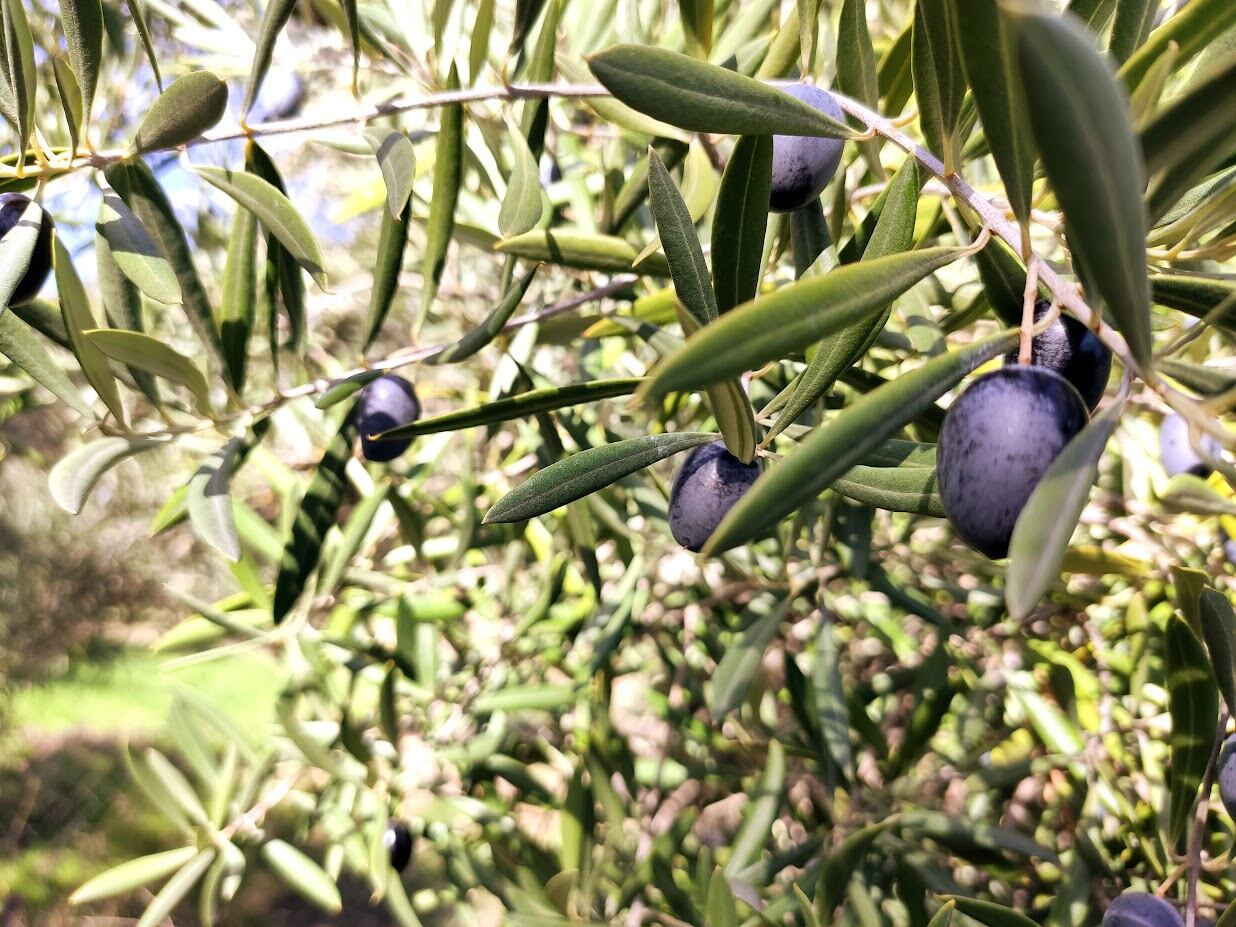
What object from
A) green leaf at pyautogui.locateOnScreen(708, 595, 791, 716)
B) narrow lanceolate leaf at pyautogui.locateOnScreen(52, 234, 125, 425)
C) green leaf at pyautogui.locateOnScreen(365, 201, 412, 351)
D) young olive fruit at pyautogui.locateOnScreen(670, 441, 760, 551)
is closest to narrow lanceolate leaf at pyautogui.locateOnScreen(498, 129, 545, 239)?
green leaf at pyautogui.locateOnScreen(365, 201, 412, 351)

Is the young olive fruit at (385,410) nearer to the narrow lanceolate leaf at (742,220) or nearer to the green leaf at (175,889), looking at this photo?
the narrow lanceolate leaf at (742,220)

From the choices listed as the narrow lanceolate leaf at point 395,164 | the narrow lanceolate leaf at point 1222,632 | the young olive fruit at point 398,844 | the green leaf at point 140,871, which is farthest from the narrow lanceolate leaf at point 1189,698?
the green leaf at point 140,871

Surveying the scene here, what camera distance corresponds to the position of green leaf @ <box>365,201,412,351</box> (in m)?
0.86

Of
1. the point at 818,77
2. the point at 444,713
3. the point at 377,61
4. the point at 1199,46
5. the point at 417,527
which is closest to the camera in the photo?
the point at 1199,46

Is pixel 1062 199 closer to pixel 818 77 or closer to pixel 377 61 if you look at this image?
pixel 818 77

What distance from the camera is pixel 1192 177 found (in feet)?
1.38

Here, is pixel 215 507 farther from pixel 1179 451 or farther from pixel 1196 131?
pixel 1179 451

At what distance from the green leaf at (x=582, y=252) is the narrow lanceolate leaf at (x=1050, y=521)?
0.51 metres

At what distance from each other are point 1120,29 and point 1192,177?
0.18 metres

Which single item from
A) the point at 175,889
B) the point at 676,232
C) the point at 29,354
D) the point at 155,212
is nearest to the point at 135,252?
the point at 155,212

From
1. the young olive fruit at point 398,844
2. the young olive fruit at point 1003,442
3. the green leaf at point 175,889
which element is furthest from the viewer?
the young olive fruit at point 398,844

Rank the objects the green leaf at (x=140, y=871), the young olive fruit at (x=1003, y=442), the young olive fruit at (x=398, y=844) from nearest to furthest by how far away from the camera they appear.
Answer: the young olive fruit at (x=1003, y=442) < the green leaf at (x=140, y=871) < the young olive fruit at (x=398, y=844)

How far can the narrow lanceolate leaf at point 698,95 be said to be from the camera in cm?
46

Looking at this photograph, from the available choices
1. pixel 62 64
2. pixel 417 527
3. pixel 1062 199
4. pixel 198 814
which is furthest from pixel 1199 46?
pixel 198 814
